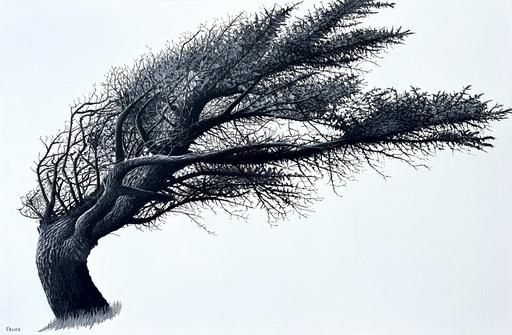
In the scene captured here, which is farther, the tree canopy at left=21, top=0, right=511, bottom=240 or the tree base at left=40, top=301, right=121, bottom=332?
the tree base at left=40, top=301, right=121, bottom=332

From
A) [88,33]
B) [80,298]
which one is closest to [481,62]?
[88,33]

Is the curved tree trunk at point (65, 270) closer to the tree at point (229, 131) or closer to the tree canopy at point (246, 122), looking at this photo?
the tree at point (229, 131)

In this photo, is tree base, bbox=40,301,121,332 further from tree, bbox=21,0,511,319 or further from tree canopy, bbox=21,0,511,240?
tree canopy, bbox=21,0,511,240

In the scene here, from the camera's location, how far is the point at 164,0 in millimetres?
3703

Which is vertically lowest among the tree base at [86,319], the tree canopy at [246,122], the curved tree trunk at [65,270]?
the tree base at [86,319]

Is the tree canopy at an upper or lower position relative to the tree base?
upper

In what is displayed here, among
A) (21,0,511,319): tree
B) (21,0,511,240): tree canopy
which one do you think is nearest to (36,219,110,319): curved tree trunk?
(21,0,511,319): tree

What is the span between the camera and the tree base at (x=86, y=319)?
3537 millimetres

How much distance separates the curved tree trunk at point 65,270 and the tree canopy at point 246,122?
0.12m

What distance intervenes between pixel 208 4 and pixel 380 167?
4.48 ft

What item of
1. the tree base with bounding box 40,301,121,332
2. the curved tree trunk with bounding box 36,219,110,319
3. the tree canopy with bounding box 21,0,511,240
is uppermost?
the tree canopy with bounding box 21,0,511,240

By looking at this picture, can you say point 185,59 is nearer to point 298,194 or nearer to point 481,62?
point 298,194

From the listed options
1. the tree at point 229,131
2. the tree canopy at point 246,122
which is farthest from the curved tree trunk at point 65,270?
the tree canopy at point 246,122

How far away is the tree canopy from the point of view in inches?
132
